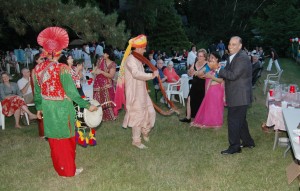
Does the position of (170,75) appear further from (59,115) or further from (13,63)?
(13,63)

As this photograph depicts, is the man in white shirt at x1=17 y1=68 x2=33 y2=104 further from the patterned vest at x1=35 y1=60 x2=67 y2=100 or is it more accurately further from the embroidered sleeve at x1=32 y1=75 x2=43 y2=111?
the patterned vest at x1=35 y1=60 x2=67 y2=100

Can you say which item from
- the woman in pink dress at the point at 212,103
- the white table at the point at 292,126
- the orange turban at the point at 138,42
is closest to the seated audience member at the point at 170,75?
the woman in pink dress at the point at 212,103

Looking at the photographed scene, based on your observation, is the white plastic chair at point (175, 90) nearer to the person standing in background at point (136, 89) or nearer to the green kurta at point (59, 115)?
the person standing in background at point (136, 89)

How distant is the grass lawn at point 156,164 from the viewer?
466 cm

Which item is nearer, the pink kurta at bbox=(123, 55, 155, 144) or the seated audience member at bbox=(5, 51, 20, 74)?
the pink kurta at bbox=(123, 55, 155, 144)

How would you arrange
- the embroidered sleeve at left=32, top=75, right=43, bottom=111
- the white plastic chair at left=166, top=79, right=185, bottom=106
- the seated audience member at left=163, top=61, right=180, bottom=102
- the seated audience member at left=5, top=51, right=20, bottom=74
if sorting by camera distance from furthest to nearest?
the seated audience member at left=5, top=51, right=20, bottom=74 < the seated audience member at left=163, top=61, right=180, bottom=102 < the white plastic chair at left=166, top=79, right=185, bottom=106 < the embroidered sleeve at left=32, top=75, right=43, bottom=111

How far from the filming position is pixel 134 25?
30953mm

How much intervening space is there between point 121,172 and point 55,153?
39.9 inches

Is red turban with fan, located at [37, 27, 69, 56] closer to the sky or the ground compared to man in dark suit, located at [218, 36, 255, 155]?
closer to the sky

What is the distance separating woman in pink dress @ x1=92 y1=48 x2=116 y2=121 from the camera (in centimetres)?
738

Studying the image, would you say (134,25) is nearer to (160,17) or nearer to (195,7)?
(160,17)

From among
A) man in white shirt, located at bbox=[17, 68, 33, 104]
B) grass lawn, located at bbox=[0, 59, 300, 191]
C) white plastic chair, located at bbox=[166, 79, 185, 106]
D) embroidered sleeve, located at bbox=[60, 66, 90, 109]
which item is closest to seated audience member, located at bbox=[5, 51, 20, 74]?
man in white shirt, located at bbox=[17, 68, 33, 104]

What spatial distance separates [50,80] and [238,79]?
270cm

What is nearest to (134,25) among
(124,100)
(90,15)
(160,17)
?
(160,17)
